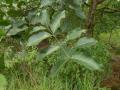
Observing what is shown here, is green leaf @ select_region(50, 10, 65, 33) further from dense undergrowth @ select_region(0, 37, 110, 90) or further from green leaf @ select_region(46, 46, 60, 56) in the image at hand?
dense undergrowth @ select_region(0, 37, 110, 90)

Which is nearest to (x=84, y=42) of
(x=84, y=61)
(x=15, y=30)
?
(x=84, y=61)

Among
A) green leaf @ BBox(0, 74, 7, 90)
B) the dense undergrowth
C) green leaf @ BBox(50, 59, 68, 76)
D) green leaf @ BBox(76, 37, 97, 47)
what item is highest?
green leaf @ BBox(76, 37, 97, 47)

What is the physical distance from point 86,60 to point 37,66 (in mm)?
2030

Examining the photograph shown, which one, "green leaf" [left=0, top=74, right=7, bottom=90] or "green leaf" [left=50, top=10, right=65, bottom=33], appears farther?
"green leaf" [left=50, top=10, right=65, bottom=33]

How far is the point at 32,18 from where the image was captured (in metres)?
→ 0.84

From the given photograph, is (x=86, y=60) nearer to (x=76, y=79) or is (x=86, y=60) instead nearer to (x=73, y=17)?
(x=73, y=17)

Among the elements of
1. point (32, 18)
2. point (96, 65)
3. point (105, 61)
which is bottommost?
point (105, 61)

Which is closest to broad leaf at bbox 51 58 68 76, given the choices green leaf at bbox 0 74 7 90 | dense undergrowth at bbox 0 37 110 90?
green leaf at bbox 0 74 7 90

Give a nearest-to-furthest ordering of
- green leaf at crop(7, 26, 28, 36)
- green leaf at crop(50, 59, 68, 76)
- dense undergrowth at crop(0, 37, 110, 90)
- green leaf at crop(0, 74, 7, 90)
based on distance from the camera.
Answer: green leaf at crop(0, 74, 7, 90), green leaf at crop(50, 59, 68, 76), green leaf at crop(7, 26, 28, 36), dense undergrowth at crop(0, 37, 110, 90)

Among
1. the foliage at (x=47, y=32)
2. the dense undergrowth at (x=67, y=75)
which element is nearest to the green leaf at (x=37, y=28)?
the foliage at (x=47, y=32)

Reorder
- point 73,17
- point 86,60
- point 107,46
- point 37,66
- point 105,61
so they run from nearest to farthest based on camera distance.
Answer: point 86,60 → point 73,17 → point 105,61 → point 107,46 → point 37,66

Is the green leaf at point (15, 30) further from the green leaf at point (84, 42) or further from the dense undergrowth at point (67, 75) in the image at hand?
the dense undergrowth at point (67, 75)

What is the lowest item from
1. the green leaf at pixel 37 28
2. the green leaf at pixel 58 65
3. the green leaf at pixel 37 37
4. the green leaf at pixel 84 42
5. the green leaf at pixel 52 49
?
the green leaf at pixel 58 65

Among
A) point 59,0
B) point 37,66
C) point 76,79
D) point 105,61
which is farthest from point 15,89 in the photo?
point 59,0
